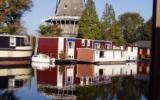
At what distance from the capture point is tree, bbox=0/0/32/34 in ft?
180

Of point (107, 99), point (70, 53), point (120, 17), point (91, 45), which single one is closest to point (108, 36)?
point (91, 45)

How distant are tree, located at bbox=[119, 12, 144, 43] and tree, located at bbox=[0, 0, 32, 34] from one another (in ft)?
115

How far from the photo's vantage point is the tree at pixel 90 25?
62.9 meters

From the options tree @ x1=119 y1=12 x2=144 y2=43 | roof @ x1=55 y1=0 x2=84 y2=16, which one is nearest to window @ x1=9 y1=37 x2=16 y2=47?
roof @ x1=55 y1=0 x2=84 y2=16

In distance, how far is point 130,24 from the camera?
93.8 meters

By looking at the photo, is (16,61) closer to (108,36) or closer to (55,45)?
(55,45)

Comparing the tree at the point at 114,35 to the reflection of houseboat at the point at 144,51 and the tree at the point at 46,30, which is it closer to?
the reflection of houseboat at the point at 144,51

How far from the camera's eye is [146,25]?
8775cm

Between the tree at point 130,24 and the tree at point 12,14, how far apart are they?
3510 centimetres

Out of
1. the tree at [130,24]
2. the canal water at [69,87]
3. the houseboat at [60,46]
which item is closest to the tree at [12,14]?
the houseboat at [60,46]

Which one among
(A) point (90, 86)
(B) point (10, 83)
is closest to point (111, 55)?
(A) point (90, 86)

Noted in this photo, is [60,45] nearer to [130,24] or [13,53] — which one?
[13,53]

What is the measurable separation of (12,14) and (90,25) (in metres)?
12.8

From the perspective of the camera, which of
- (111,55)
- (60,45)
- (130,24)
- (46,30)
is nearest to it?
(60,45)
